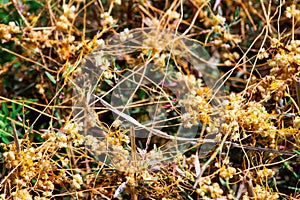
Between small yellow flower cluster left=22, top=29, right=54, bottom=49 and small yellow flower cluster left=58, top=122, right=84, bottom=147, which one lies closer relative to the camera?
small yellow flower cluster left=58, top=122, right=84, bottom=147

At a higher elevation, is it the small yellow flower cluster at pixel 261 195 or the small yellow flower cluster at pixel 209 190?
the small yellow flower cluster at pixel 209 190

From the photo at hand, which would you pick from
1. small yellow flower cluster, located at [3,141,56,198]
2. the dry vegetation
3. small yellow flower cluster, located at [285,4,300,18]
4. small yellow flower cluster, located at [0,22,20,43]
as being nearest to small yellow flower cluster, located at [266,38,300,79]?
the dry vegetation

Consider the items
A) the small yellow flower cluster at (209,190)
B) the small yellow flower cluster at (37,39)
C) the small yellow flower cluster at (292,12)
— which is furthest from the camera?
the small yellow flower cluster at (37,39)

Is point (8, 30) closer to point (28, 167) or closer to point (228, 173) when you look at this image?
point (28, 167)

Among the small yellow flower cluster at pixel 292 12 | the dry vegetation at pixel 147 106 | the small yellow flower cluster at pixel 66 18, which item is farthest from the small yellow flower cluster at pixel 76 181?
the small yellow flower cluster at pixel 292 12

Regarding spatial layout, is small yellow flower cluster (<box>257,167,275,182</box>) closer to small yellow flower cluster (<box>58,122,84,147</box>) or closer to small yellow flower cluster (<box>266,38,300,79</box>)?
small yellow flower cluster (<box>266,38,300,79</box>)

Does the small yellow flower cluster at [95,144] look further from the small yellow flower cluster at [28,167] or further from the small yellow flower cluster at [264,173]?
the small yellow flower cluster at [264,173]

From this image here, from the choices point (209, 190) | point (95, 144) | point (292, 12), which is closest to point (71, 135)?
point (95, 144)

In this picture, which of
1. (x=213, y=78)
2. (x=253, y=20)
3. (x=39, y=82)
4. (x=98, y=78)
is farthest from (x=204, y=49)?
(x=39, y=82)

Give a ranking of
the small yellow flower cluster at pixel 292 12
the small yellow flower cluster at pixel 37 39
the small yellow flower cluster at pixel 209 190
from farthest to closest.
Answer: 1. the small yellow flower cluster at pixel 37 39
2. the small yellow flower cluster at pixel 292 12
3. the small yellow flower cluster at pixel 209 190
